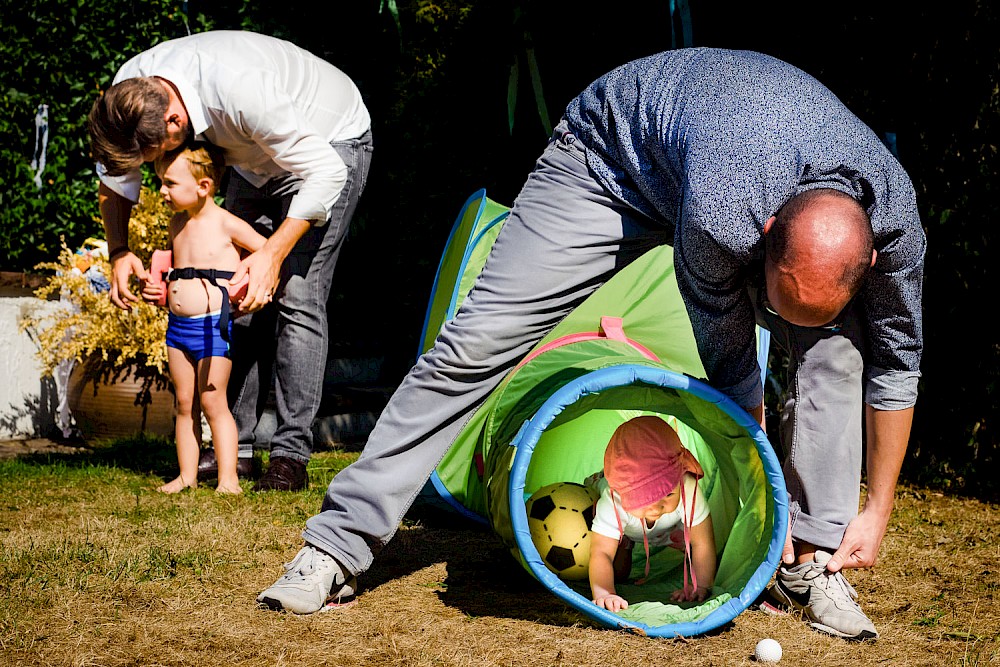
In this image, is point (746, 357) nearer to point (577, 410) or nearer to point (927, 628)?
point (577, 410)

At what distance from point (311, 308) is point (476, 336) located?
4.61 feet

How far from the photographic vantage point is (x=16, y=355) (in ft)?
15.5

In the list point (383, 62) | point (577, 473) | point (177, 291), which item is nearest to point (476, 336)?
point (577, 473)

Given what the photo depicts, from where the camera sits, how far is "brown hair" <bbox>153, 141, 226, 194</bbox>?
130 inches

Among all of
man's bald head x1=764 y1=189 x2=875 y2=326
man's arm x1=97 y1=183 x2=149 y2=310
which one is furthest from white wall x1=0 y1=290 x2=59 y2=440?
man's bald head x1=764 y1=189 x2=875 y2=326

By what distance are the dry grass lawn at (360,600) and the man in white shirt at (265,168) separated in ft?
1.43

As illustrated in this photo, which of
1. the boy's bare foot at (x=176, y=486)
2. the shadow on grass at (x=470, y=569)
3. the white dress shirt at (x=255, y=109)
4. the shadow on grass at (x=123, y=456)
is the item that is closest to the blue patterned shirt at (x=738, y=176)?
the shadow on grass at (x=470, y=569)

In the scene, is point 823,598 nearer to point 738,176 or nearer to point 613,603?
point 613,603

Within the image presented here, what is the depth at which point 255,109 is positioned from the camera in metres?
3.17

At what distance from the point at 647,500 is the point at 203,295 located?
64.4 inches

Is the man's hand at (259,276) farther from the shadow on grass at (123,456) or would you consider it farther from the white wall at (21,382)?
the white wall at (21,382)

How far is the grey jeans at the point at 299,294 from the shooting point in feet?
11.5

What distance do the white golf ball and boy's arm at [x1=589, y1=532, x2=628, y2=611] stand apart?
390 mm

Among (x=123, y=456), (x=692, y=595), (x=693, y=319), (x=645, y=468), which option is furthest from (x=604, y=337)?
(x=123, y=456)
